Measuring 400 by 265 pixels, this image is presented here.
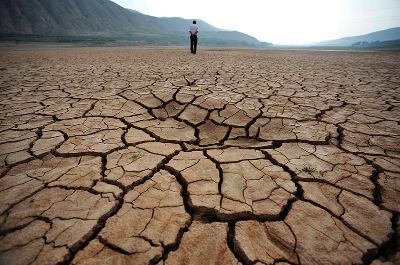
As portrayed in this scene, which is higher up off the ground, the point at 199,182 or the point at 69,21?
the point at 69,21

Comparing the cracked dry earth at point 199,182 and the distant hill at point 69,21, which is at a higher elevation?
the distant hill at point 69,21

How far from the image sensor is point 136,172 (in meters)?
1.65

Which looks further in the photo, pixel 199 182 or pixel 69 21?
pixel 69 21

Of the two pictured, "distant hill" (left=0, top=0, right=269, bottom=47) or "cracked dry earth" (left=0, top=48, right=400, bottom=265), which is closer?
"cracked dry earth" (left=0, top=48, right=400, bottom=265)

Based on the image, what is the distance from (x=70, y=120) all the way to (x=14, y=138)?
0.55 metres

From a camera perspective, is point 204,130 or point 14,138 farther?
point 204,130

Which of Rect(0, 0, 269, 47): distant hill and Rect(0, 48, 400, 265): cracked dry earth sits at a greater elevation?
Rect(0, 0, 269, 47): distant hill

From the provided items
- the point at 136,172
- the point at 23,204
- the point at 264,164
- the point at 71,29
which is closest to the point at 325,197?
the point at 264,164

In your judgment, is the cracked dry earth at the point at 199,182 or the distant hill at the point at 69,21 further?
the distant hill at the point at 69,21

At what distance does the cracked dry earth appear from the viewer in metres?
1.11

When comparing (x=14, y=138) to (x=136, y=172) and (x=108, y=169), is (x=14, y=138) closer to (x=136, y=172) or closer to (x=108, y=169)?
(x=108, y=169)

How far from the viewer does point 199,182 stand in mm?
1562

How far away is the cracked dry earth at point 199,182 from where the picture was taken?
43.5 inches

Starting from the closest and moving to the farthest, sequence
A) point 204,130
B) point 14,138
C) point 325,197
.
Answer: point 325,197
point 14,138
point 204,130
